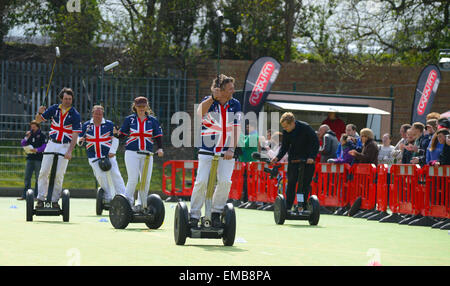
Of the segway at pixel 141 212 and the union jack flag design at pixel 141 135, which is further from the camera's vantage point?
the union jack flag design at pixel 141 135

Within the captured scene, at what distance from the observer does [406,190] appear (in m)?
14.3

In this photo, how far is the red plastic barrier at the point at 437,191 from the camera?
13156 millimetres

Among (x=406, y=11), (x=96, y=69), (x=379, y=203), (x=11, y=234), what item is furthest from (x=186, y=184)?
(x=406, y=11)

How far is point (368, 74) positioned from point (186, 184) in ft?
33.6

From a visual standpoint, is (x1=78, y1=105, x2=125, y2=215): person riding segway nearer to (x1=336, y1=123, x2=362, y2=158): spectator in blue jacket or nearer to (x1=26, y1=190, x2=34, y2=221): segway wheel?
(x1=26, y1=190, x2=34, y2=221): segway wheel

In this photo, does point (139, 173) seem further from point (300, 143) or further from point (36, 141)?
point (36, 141)

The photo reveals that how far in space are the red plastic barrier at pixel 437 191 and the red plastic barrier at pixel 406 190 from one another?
0.18 m

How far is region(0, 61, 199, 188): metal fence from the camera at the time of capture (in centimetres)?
2280

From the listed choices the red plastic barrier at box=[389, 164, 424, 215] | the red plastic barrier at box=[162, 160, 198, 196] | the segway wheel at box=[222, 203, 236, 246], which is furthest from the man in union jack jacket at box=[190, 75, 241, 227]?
the red plastic barrier at box=[162, 160, 198, 196]

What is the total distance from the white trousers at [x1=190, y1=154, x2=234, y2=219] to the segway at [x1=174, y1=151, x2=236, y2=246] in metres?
0.10

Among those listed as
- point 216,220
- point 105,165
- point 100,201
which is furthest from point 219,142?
point 100,201

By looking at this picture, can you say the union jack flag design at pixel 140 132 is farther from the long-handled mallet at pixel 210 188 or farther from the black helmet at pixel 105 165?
the long-handled mallet at pixel 210 188

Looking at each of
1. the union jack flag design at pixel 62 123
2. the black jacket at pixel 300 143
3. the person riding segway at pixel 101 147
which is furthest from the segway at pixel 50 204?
the black jacket at pixel 300 143
